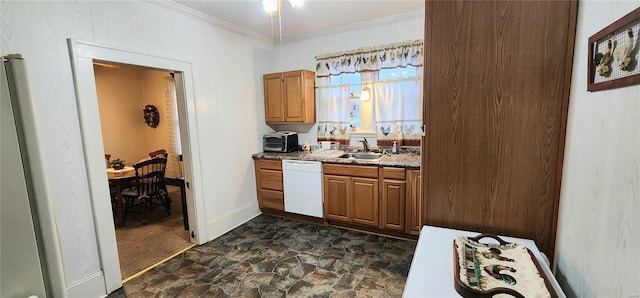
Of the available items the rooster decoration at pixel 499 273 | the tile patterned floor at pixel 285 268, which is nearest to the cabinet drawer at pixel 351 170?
the tile patterned floor at pixel 285 268

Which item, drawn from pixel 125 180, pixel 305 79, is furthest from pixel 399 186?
pixel 125 180

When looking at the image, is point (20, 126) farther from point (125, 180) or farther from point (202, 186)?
point (125, 180)

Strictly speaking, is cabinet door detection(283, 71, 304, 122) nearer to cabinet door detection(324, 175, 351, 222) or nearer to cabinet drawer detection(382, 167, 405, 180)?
Result: cabinet door detection(324, 175, 351, 222)

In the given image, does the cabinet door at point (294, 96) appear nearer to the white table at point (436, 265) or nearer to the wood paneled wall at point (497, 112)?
the wood paneled wall at point (497, 112)

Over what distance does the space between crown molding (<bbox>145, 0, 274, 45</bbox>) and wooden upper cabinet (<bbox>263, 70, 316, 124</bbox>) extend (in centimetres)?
57

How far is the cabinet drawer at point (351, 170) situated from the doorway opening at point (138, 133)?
1948mm

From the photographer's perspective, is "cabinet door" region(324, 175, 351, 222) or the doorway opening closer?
"cabinet door" region(324, 175, 351, 222)

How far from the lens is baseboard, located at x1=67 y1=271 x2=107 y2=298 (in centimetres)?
204

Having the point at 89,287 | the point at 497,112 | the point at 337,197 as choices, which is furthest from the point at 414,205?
the point at 89,287

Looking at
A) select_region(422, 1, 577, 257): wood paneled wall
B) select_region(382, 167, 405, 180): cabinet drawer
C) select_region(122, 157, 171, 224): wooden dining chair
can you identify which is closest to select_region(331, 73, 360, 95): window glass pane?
select_region(382, 167, 405, 180): cabinet drawer

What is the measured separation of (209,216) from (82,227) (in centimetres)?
122

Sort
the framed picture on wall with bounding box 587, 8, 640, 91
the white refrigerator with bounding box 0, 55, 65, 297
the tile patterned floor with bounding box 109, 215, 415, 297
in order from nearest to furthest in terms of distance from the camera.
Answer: the framed picture on wall with bounding box 587, 8, 640, 91, the white refrigerator with bounding box 0, 55, 65, 297, the tile patterned floor with bounding box 109, 215, 415, 297

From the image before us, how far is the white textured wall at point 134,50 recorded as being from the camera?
184 cm

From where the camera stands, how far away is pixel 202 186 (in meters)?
3.06
